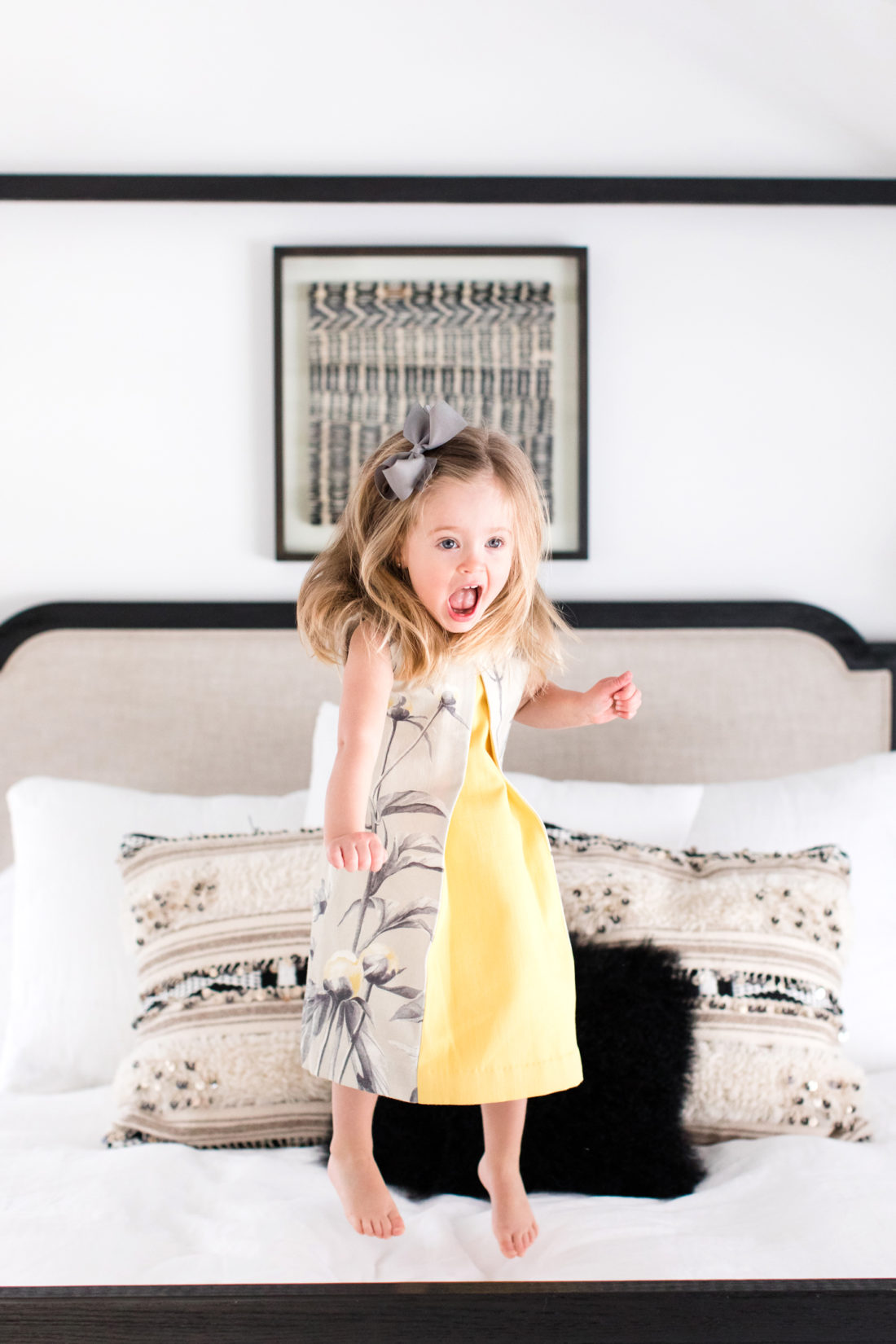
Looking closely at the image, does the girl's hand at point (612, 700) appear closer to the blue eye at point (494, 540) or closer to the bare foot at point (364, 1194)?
the blue eye at point (494, 540)

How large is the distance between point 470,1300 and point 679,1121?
557mm

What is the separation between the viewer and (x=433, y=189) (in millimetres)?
1780

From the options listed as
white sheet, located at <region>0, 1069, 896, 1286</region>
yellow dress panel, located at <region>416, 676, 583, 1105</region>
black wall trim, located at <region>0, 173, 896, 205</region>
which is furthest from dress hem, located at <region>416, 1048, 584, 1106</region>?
black wall trim, located at <region>0, 173, 896, 205</region>

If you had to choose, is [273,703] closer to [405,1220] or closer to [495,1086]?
[405,1220]

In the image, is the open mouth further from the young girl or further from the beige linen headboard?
the beige linen headboard

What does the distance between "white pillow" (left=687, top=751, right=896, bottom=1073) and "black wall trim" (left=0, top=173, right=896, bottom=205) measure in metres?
1.09

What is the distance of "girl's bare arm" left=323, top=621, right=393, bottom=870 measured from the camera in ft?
2.14

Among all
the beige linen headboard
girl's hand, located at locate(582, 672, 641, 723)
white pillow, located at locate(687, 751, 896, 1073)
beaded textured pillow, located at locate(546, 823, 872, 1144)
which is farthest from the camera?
the beige linen headboard

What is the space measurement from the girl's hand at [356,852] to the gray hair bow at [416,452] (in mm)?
256

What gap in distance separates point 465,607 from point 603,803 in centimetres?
85

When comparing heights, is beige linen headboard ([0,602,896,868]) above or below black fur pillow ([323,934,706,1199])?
above

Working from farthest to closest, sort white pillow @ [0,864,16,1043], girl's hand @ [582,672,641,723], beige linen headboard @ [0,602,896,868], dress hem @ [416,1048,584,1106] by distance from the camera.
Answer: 1. beige linen headboard @ [0,602,896,868]
2. white pillow @ [0,864,16,1043]
3. girl's hand @ [582,672,641,723]
4. dress hem @ [416,1048,584,1106]

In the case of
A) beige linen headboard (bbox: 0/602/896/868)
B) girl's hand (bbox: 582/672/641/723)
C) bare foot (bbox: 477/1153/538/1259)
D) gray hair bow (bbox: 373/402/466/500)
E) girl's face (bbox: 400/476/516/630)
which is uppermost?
gray hair bow (bbox: 373/402/466/500)

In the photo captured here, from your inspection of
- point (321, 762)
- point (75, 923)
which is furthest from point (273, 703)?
point (75, 923)
